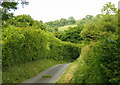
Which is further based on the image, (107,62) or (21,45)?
(21,45)

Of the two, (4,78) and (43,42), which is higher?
(43,42)

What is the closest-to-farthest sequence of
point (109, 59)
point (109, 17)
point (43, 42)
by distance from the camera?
point (109, 59) → point (109, 17) → point (43, 42)

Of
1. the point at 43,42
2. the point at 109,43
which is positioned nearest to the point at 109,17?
the point at 109,43

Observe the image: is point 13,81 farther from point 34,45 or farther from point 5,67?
point 34,45

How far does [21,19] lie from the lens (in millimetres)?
34344

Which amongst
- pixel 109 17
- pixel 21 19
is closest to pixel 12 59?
pixel 109 17

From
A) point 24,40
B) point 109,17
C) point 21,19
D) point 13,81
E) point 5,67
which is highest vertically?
point 21,19

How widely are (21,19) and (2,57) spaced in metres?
23.3

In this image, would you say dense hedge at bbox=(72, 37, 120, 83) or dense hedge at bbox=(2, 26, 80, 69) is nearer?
dense hedge at bbox=(72, 37, 120, 83)

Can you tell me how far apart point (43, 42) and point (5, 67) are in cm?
1031

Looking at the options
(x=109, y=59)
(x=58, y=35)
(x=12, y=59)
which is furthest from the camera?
(x=58, y=35)

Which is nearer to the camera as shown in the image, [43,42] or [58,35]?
[43,42]

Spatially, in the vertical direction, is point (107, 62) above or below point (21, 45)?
below

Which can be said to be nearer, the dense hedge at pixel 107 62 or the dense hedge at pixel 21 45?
the dense hedge at pixel 107 62
